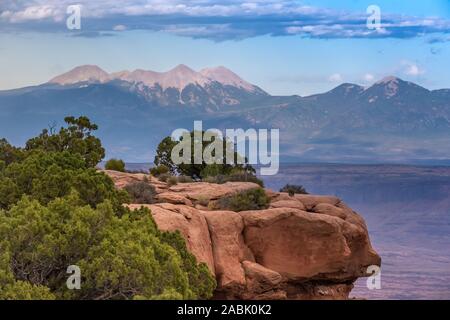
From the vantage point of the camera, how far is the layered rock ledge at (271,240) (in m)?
47.5

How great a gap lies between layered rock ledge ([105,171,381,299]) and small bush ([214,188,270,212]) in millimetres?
681

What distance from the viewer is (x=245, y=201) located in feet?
179

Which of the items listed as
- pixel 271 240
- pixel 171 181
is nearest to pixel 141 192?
pixel 271 240

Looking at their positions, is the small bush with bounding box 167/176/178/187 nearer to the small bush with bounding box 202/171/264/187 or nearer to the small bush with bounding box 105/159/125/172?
the small bush with bounding box 202/171/264/187

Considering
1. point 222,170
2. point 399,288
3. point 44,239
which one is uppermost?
point 44,239

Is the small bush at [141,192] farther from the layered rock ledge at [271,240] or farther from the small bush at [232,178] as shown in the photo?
the small bush at [232,178]

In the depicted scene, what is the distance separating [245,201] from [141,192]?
17.1 ft

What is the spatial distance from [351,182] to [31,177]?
131077mm

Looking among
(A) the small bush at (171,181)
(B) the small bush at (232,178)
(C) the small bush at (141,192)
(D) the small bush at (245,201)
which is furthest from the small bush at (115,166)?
(C) the small bush at (141,192)

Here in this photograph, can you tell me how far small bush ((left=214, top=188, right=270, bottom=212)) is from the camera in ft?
179

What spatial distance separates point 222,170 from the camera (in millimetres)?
77062
